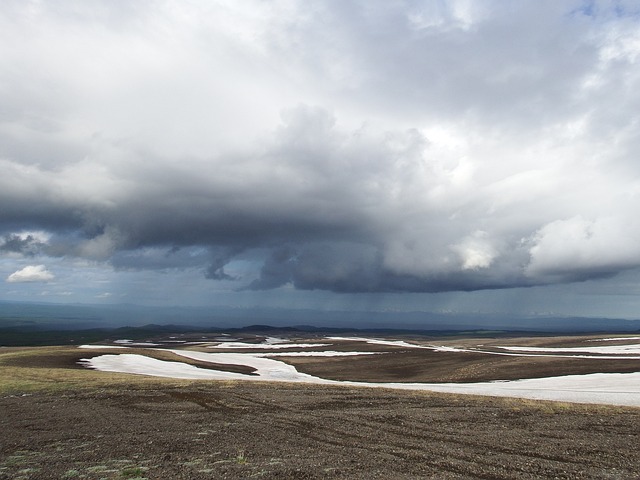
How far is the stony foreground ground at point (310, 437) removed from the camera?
20.0m

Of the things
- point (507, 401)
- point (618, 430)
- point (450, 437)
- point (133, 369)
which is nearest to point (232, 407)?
point (450, 437)

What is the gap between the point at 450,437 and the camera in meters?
25.9

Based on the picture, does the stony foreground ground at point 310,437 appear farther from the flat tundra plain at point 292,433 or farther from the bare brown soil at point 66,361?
the bare brown soil at point 66,361

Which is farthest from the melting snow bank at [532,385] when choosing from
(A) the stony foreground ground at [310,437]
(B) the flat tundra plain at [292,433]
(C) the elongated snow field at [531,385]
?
(A) the stony foreground ground at [310,437]

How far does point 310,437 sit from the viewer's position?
2636cm

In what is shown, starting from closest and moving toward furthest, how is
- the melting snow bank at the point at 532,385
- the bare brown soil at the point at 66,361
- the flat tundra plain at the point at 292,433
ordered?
the flat tundra plain at the point at 292,433
the melting snow bank at the point at 532,385
the bare brown soil at the point at 66,361

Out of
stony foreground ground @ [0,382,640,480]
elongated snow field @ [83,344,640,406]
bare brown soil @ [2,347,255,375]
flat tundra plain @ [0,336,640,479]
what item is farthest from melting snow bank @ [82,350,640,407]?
stony foreground ground @ [0,382,640,480]

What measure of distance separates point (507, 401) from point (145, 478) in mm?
29781

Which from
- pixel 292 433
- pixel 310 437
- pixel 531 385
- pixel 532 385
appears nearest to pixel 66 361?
pixel 292 433

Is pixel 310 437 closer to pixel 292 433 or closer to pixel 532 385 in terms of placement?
pixel 292 433

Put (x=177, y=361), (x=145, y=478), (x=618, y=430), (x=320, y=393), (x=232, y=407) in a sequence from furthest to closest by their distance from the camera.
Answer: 1. (x=177, y=361)
2. (x=320, y=393)
3. (x=232, y=407)
4. (x=618, y=430)
5. (x=145, y=478)

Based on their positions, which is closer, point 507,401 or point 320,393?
point 507,401

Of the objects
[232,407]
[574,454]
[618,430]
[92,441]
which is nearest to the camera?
[574,454]

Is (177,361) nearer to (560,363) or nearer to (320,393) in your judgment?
(320,393)
